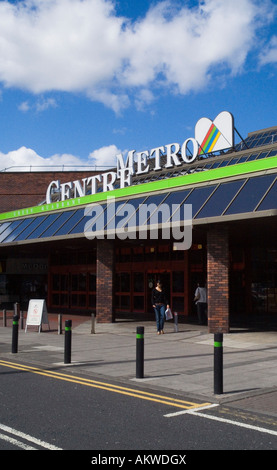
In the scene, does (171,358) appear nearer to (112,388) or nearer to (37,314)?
(112,388)

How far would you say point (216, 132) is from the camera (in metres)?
29.7

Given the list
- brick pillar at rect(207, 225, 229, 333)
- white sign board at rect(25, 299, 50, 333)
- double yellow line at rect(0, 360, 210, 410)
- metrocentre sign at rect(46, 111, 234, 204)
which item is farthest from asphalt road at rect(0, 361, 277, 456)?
metrocentre sign at rect(46, 111, 234, 204)

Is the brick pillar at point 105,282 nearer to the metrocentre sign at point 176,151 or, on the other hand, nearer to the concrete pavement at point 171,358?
the concrete pavement at point 171,358

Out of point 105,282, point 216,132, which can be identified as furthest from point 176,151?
point 105,282

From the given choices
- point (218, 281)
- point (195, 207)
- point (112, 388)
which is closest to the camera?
point (112, 388)

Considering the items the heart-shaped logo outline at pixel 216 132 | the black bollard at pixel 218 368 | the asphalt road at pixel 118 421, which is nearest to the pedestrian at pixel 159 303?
the asphalt road at pixel 118 421

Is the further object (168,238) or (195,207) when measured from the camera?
(168,238)

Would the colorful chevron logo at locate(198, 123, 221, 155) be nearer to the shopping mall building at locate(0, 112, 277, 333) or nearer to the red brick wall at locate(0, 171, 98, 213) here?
the shopping mall building at locate(0, 112, 277, 333)

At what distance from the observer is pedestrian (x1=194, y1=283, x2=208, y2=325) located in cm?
1948

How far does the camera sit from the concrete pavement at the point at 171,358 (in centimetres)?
873

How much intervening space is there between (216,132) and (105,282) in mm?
13346

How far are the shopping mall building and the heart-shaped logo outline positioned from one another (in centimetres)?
6

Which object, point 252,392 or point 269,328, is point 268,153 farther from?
point 252,392

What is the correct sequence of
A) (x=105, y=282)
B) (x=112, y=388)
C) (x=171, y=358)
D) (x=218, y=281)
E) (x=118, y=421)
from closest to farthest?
(x=118, y=421)
(x=112, y=388)
(x=171, y=358)
(x=218, y=281)
(x=105, y=282)
